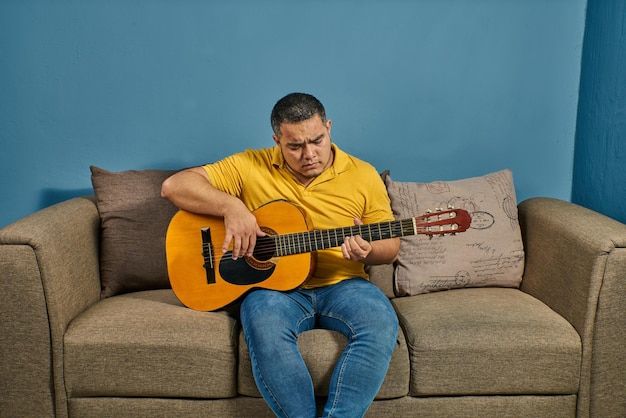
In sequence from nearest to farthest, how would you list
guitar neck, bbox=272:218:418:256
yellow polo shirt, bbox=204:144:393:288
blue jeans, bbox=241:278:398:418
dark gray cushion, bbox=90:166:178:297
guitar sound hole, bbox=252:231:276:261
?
blue jeans, bbox=241:278:398:418 → guitar neck, bbox=272:218:418:256 → guitar sound hole, bbox=252:231:276:261 → yellow polo shirt, bbox=204:144:393:288 → dark gray cushion, bbox=90:166:178:297

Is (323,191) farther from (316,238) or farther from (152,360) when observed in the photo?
(152,360)

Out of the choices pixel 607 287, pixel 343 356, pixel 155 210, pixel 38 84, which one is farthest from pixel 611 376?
pixel 38 84

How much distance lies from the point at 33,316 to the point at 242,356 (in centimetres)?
64

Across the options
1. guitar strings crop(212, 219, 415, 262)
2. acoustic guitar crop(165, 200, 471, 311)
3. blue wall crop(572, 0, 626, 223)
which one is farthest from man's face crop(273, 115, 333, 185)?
blue wall crop(572, 0, 626, 223)

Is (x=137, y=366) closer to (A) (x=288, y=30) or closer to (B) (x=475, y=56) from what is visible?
(A) (x=288, y=30)

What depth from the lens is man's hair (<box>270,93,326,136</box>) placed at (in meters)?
2.08

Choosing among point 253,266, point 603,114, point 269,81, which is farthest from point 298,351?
point 603,114

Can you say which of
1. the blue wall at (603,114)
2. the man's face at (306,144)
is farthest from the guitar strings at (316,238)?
the blue wall at (603,114)

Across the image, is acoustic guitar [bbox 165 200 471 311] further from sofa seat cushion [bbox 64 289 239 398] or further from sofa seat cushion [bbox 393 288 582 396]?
sofa seat cushion [bbox 393 288 582 396]

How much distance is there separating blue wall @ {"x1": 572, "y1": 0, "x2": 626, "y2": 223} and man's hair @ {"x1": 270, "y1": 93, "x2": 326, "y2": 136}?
117 cm

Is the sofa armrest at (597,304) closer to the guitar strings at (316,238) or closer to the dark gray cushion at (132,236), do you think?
the guitar strings at (316,238)

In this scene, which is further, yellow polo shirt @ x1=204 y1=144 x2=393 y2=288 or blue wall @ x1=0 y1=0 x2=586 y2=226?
blue wall @ x1=0 y1=0 x2=586 y2=226

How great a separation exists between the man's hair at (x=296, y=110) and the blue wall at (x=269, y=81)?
0.61 metres

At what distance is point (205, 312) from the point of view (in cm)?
212
